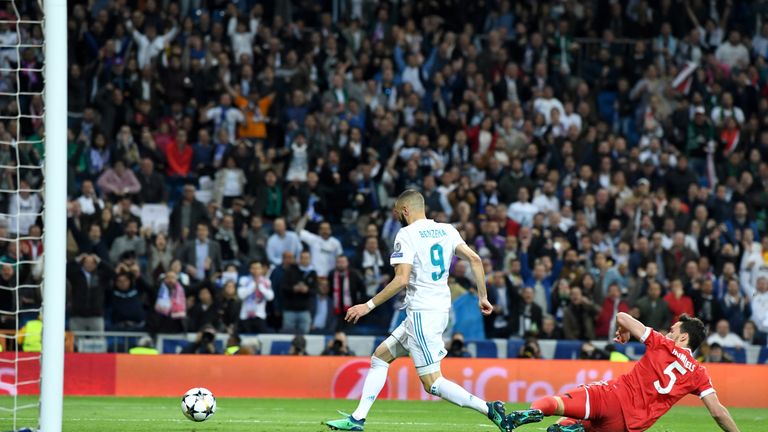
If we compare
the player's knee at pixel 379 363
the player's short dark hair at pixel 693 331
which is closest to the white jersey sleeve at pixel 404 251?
the player's knee at pixel 379 363

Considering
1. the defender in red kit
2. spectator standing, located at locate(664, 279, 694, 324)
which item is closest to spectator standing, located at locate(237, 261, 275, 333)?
spectator standing, located at locate(664, 279, 694, 324)

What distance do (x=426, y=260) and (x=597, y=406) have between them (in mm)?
2003

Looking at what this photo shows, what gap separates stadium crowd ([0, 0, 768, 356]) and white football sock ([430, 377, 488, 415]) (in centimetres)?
956

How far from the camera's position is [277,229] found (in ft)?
70.6

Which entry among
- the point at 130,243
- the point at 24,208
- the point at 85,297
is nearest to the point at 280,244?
the point at 130,243

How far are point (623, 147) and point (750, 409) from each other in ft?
23.0

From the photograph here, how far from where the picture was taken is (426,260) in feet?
37.5

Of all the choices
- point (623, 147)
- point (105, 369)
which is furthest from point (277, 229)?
point (623, 147)

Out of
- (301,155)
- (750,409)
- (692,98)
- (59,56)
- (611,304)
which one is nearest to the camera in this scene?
(59,56)

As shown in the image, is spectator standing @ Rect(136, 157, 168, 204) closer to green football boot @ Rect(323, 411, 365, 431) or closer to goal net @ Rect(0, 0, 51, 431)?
goal net @ Rect(0, 0, 51, 431)

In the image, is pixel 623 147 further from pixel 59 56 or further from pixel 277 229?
pixel 59 56

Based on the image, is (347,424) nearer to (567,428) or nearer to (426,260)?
(426,260)

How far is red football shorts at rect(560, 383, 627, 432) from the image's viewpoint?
10672 millimetres

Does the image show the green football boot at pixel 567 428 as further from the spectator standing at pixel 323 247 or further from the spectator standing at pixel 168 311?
the spectator standing at pixel 323 247
